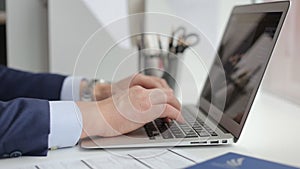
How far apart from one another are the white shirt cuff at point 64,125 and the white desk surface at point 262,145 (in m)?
0.01

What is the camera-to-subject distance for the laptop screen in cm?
85

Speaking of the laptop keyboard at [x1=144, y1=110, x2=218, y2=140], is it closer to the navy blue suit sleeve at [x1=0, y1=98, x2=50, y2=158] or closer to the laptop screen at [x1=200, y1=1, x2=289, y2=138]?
the laptop screen at [x1=200, y1=1, x2=289, y2=138]

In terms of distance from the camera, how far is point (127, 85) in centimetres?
100

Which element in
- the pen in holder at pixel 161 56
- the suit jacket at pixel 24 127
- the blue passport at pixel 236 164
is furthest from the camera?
the pen in holder at pixel 161 56

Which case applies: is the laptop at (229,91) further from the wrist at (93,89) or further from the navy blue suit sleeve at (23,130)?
the wrist at (93,89)

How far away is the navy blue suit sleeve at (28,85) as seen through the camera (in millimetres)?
1155

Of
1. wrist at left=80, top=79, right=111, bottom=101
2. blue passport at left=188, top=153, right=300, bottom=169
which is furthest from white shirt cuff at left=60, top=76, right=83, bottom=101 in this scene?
blue passport at left=188, top=153, right=300, bottom=169

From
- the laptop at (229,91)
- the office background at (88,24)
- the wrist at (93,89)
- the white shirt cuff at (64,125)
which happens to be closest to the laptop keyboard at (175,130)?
the laptop at (229,91)

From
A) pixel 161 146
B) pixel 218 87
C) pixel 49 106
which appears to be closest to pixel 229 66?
pixel 218 87

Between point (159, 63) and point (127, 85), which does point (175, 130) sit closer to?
point (127, 85)

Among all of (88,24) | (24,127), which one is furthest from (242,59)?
(88,24)

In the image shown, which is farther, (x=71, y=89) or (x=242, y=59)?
(x=71, y=89)

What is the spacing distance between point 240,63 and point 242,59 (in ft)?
0.03

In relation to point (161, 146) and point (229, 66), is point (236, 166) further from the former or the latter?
point (229, 66)
